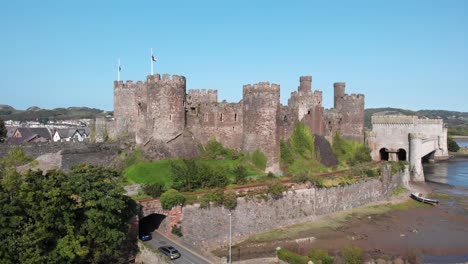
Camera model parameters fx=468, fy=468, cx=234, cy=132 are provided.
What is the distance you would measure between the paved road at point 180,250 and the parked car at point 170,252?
10.9 inches

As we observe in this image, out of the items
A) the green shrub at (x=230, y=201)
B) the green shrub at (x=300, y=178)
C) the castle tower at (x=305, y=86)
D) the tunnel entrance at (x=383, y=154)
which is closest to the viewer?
the green shrub at (x=230, y=201)

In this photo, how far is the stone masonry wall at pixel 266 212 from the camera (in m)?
33.0

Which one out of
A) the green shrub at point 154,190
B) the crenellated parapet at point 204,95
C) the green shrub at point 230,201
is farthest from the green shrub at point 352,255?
the crenellated parapet at point 204,95

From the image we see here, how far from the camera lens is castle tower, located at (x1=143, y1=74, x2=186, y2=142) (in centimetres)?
4025

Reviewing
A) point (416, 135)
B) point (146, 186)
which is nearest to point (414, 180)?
point (416, 135)

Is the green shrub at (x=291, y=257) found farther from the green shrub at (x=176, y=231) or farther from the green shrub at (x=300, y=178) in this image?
the green shrub at (x=300, y=178)

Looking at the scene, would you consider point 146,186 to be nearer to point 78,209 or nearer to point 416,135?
point 78,209

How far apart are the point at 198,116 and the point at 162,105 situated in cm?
453

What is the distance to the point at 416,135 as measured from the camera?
196ft

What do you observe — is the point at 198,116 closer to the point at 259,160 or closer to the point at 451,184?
the point at 259,160

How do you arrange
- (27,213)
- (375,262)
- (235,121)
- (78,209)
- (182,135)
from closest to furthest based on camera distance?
1. (27,213)
2. (78,209)
3. (375,262)
4. (182,135)
5. (235,121)

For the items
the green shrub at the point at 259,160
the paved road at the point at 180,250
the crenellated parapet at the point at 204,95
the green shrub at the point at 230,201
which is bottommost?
the paved road at the point at 180,250

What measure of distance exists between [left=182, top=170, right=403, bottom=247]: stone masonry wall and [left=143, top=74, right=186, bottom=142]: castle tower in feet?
31.6

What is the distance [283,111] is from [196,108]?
29.0 ft
